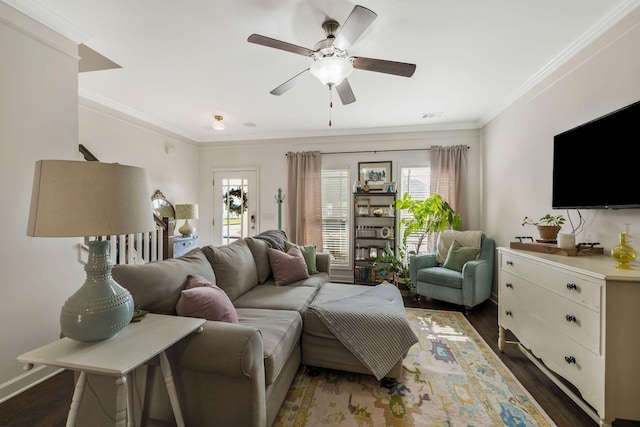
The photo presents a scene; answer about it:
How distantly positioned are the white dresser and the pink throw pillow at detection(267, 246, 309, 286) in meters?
1.95

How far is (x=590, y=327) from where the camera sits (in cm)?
142

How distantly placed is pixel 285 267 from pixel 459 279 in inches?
83.3

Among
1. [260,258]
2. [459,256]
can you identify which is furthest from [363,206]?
[260,258]

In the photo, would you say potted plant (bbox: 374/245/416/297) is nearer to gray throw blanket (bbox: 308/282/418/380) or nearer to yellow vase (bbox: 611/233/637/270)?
gray throw blanket (bbox: 308/282/418/380)

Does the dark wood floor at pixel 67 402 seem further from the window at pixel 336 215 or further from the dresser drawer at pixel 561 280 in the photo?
the window at pixel 336 215

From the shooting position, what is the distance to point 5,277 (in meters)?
1.71

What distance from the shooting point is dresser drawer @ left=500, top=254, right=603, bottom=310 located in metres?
1.40

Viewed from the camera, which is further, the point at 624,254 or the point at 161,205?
the point at 161,205

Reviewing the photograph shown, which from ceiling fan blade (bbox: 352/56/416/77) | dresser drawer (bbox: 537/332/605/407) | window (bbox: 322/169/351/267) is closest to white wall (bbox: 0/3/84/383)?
ceiling fan blade (bbox: 352/56/416/77)

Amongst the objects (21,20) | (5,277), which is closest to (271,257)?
(5,277)

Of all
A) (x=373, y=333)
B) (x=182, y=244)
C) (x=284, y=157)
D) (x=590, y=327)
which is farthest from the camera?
(x=284, y=157)

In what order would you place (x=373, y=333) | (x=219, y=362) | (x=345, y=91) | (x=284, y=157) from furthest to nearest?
(x=284, y=157) < (x=345, y=91) < (x=373, y=333) < (x=219, y=362)

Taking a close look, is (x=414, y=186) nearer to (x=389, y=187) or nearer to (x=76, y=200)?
(x=389, y=187)

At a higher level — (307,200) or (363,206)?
(307,200)
